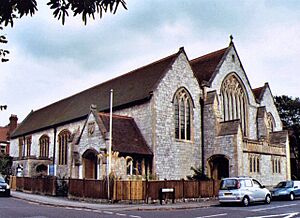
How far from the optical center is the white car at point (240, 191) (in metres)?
22.4

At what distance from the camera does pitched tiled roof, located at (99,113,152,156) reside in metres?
27.8

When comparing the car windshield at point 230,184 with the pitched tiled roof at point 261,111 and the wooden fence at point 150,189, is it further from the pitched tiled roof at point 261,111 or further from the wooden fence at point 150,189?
the pitched tiled roof at point 261,111

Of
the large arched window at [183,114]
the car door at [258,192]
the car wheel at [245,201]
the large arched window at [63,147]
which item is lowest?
the car wheel at [245,201]

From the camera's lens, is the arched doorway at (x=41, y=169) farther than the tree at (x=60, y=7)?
Yes

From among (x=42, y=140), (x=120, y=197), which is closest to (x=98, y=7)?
(x=120, y=197)

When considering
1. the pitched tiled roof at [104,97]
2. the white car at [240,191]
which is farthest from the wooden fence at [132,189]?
the pitched tiled roof at [104,97]

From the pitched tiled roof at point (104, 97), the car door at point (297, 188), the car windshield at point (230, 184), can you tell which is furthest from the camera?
the pitched tiled roof at point (104, 97)

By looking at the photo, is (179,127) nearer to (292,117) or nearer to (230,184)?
(230,184)

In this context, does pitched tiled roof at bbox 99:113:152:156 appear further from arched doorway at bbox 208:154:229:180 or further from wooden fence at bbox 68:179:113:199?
arched doorway at bbox 208:154:229:180

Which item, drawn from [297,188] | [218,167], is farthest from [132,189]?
[297,188]

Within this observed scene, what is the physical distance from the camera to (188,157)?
3144 cm

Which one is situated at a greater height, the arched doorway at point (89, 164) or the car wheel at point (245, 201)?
the arched doorway at point (89, 164)

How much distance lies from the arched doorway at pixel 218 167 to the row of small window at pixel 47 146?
15219mm

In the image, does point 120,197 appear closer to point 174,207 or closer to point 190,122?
point 174,207
